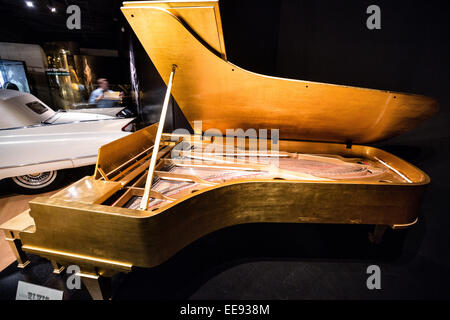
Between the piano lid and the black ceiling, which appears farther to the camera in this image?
the black ceiling

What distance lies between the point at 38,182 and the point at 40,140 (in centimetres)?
68

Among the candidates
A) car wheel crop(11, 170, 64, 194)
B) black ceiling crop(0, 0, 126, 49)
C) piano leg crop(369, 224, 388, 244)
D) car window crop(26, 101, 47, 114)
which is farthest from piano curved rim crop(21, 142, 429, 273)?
black ceiling crop(0, 0, 126, 49)

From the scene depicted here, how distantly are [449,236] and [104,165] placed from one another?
3284mm

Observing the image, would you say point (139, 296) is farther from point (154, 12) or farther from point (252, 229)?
point (154, 12)

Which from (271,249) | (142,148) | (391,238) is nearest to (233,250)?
(271,249)

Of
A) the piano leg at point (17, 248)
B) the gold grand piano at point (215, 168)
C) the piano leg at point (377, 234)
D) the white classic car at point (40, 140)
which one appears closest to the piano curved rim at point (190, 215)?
the gold grand piano at point (215, 168)

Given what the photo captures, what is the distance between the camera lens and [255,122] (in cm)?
209

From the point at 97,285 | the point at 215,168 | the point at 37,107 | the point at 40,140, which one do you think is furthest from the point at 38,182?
the point at 215,168

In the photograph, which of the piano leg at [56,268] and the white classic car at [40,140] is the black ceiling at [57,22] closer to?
the white classic car at [40,140]

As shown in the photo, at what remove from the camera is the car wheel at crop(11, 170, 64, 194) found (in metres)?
2.58

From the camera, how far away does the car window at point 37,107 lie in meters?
2.64

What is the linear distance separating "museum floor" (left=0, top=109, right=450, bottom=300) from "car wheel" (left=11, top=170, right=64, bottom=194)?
284 mm

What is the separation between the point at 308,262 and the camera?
1769 millimetres

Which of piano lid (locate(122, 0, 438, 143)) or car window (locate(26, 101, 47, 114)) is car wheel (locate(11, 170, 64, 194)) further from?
piano lid (locate(122, 0, 438, 143))
